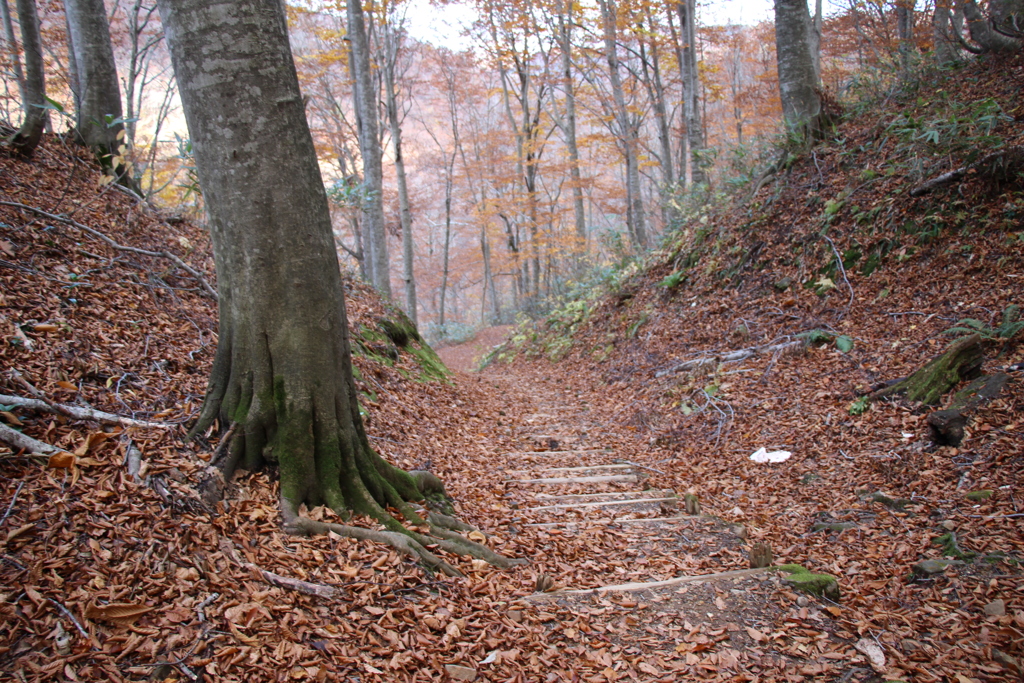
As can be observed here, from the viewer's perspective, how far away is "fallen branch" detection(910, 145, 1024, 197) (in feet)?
19.1

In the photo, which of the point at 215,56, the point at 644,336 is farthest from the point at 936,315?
the point at 215,56

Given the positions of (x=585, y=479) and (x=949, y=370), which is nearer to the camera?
(x=949, y=370)

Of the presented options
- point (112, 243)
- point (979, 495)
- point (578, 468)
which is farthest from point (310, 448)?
point (979, 495)

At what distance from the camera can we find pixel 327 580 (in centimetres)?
279

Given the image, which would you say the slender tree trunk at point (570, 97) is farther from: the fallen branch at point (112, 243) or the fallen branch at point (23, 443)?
the fallen branch at point (23, 443)

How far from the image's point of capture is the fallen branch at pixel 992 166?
5.84 m

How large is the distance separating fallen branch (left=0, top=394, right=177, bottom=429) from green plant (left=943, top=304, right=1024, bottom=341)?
6334 mm

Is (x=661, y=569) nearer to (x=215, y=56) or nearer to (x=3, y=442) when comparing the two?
(x=3, y=442)

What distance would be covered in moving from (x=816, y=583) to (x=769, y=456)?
2.04 m

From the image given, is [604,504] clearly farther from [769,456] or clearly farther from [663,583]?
[769,456]

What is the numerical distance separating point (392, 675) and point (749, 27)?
28.2 m

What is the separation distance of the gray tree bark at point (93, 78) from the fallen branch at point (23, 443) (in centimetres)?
549

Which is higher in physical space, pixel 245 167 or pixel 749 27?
pixel 749 27

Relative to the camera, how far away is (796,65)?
357 inches
